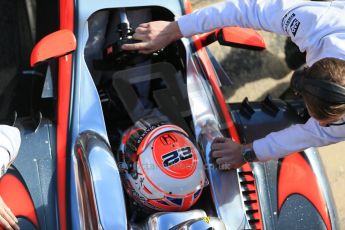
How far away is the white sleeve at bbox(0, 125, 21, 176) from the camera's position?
1.76 metres

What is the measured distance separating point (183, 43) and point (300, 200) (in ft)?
2.31

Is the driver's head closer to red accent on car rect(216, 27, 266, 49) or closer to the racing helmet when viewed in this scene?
the racing helmet

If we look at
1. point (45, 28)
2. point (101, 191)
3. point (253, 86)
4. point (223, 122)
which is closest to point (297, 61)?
point (253, 86)

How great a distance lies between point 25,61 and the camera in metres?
2.68

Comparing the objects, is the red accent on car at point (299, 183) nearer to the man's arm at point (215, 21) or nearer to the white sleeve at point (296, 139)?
the white sleeve at point (296, 139)

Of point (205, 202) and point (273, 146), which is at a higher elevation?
point (273, 146)

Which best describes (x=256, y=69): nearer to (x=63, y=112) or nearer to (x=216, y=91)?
(x=216, y=91)

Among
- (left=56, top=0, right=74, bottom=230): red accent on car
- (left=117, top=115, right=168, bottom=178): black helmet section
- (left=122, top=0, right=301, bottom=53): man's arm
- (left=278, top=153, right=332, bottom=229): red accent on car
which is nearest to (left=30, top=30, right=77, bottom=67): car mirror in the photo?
(left=56, top=0, right=74, bottom=230): red accent on car

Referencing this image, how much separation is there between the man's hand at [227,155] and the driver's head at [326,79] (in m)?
0.38

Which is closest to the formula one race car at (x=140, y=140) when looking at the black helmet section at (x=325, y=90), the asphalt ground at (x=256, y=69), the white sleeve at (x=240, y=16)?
the white sleeve at (x=240, y=16)

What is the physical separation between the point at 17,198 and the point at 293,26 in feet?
3.35

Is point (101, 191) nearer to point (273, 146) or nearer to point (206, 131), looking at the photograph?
point (206, 131)

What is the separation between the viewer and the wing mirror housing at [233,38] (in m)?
2.11

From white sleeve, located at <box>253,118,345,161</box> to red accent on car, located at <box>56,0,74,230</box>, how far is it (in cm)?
63
